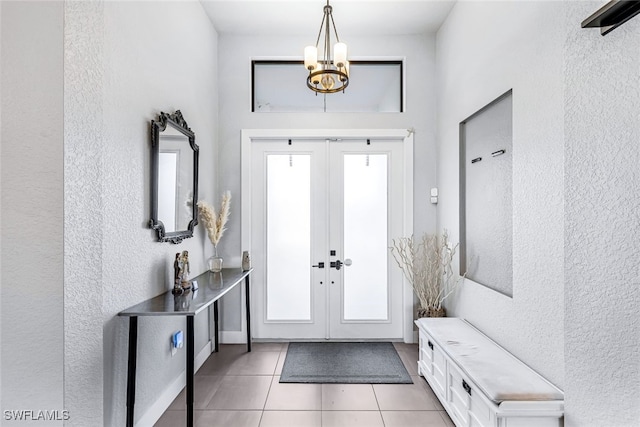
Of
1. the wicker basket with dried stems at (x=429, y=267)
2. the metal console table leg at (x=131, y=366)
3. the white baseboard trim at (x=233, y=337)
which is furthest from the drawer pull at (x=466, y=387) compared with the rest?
the white baseboard trim at (x=233, y=337)


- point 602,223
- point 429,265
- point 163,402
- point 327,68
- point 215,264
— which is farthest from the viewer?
point 429,265

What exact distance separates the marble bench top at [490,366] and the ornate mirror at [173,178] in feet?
6.97

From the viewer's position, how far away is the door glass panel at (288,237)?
13.1ft

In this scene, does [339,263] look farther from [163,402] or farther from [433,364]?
[163,402]

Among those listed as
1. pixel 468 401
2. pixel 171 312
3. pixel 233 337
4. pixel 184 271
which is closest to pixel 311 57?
pixel 184 271

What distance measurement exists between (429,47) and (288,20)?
1574 mm

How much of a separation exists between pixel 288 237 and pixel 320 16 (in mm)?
2298

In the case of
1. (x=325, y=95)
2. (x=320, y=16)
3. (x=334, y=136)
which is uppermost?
(x=320, y=16)

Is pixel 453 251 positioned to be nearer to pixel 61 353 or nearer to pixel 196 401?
pixel 196 401

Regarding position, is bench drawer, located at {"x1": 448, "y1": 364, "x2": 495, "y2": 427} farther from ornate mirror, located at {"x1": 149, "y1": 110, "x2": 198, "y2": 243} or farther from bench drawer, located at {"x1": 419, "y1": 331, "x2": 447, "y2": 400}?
ornate mirror, located at {"x1": 149, "y1": 110, "x2": 198, "y2": 243}

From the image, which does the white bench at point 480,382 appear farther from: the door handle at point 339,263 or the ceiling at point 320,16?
the ceiling at point 320,16

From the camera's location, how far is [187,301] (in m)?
2.29

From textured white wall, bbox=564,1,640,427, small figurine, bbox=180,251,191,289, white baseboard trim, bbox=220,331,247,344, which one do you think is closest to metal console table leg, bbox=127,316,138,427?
small figurine, bbox=180,251,191,289

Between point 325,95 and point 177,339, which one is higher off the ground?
point 325,95
